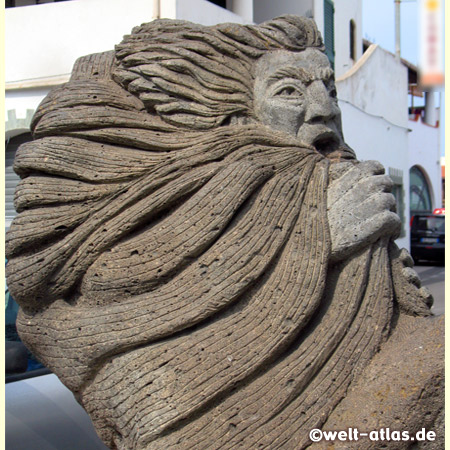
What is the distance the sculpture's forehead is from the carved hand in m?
0.48

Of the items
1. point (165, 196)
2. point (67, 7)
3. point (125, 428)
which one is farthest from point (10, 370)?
point (67, 7)

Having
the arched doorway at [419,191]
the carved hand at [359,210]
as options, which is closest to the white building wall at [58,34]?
the carved hand at [359,210]

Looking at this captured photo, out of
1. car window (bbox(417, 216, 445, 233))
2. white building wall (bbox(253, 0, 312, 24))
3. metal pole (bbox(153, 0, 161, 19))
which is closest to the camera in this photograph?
metal pole (bbox(153, 0, 161, 19))

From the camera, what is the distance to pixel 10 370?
3.61m

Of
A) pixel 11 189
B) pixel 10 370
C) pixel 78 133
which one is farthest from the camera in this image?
pixel 11 189

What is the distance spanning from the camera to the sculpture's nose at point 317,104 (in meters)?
2.54

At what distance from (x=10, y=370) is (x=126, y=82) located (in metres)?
2.06

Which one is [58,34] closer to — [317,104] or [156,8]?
[156,8]

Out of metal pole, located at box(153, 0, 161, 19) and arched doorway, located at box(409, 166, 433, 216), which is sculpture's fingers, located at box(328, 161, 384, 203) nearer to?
metal pole, located at box(153, 0, 161, 19)

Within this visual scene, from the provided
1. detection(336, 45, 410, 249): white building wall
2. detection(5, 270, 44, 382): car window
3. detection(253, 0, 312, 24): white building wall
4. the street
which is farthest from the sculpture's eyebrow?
detection(253, 0, 312, 24): white building wall

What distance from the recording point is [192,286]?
2.19 metres

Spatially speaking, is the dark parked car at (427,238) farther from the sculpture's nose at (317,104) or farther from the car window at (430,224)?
the sculpture's nose at (317,104)

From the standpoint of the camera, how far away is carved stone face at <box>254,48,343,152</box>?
2518mm

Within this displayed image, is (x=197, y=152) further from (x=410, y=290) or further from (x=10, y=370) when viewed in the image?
(x=10, y=370)
